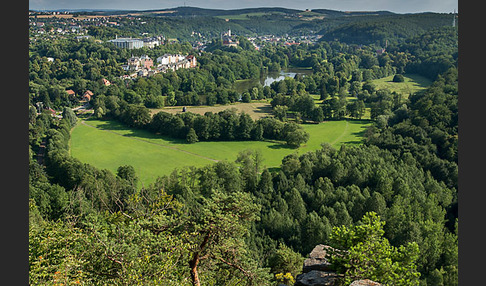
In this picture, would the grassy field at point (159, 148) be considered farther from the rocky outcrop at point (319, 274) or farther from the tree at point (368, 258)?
the tree at point (368, 258)

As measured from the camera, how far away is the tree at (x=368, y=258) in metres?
13.4

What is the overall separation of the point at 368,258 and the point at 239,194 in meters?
5.35

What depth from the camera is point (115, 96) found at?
7994cm

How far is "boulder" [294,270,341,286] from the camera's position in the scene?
567 inches

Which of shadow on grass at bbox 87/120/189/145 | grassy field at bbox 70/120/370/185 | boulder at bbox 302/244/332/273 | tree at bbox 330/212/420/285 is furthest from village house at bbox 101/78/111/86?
tree at bbox 330/212/420/285

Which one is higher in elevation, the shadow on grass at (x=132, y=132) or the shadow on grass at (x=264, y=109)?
the shadow on grass at (x=264, y=109)

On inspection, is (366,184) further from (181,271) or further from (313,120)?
(313,120)

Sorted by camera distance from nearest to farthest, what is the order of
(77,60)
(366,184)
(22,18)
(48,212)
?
(22,18) < (48,212) < (366,184) < (77,60)

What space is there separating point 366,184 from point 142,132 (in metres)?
41.1

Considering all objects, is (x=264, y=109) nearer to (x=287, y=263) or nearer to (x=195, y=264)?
(x=287, y=263)

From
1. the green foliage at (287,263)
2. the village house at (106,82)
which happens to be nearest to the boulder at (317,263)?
the green foliage at (287,263)

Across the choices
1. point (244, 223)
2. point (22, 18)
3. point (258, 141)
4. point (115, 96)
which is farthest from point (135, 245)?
point (115, 96)

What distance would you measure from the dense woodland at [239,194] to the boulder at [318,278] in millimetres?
627

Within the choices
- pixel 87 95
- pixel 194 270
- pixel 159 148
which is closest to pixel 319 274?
pixel 194 270
